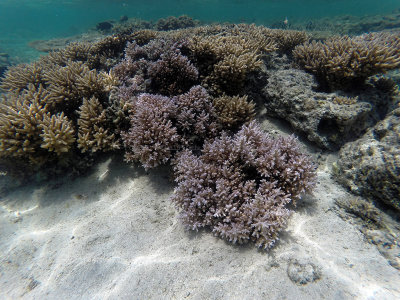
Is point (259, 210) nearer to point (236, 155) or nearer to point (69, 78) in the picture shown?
point (236, 155)

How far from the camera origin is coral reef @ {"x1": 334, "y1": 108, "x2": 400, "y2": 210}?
8.95ft

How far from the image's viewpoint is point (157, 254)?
2.82 metres

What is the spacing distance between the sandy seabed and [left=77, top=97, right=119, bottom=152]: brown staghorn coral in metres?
0.73

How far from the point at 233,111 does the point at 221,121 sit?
12.4 inches

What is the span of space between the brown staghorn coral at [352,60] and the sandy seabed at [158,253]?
176 cm

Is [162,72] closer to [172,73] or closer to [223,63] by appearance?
[172,73]

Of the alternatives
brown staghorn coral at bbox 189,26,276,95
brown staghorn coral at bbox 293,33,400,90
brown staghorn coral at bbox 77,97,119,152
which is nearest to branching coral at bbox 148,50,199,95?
brown staghorn coral at bbox 189,26,276,95

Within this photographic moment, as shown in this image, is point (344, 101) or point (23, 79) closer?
point (344, 101)

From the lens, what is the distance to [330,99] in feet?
12.6

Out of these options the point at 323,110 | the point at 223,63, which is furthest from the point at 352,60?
the point at 223,63

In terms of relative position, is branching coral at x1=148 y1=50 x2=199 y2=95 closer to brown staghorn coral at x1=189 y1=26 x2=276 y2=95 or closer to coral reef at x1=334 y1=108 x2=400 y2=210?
brown staghorn coral at x1=189 y1=26 x2=276 y2=95

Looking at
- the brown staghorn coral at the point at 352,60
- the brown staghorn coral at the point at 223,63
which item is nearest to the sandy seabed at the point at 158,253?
the brown staghorn coral at the point at 352,60

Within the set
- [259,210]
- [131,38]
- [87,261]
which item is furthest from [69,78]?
[259,210]

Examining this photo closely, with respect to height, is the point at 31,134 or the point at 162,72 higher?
the point at 162,72
